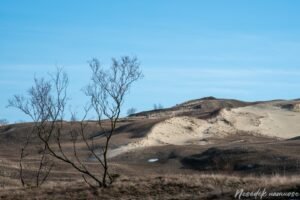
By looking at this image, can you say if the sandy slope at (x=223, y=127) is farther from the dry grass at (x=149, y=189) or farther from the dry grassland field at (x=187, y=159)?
the dry grass at (x=149, y=189)

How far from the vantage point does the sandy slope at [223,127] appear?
242 ft

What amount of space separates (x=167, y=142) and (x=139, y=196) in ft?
158

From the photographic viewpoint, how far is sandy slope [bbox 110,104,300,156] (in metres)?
73.8

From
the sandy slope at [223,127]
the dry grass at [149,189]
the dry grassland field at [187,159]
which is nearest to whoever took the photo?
the dry grass at [149,189]

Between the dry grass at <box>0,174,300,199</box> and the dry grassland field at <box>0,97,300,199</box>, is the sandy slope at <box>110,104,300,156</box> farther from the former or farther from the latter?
the dry grass at <box>0,174,300,199</box>

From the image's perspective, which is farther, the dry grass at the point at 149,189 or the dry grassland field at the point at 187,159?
the dry grassland field at the point at 187,159

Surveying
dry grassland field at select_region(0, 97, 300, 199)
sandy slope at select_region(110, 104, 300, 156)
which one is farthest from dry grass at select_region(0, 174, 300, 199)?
sandy slope at select_region(110, 104, 300, 156)

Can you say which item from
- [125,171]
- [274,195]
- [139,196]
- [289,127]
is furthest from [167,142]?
[274,195]

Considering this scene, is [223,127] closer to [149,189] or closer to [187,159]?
[187,159]

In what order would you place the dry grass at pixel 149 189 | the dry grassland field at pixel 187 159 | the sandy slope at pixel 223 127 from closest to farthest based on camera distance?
the dry grass at pixel 149 189
the dry grassland field at pixel 187 159
the sandy slope at pixel 223 127

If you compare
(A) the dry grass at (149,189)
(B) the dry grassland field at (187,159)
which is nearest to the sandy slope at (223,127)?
(B) the dry grassland field at (187,159)

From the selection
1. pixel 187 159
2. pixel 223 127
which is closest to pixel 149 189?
pixel 187 159

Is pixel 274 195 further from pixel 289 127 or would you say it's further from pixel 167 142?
pixel 289 127

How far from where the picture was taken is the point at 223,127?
258ft
